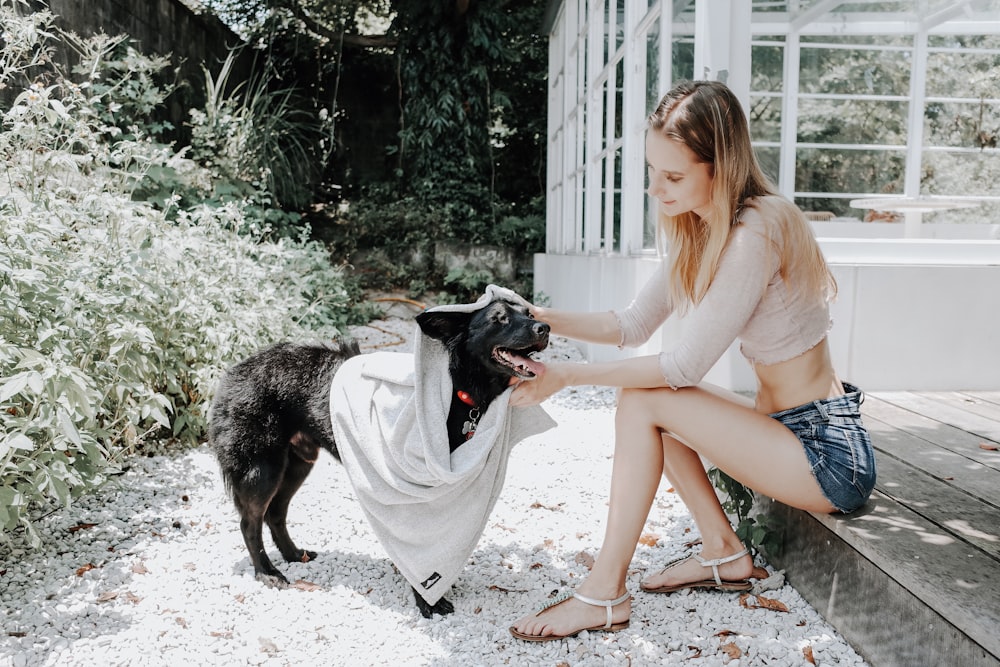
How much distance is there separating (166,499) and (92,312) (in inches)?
31.9

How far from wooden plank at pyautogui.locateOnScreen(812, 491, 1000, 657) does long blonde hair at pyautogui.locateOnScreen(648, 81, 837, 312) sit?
1.96 ft

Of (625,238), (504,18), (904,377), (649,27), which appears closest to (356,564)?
(904,377)

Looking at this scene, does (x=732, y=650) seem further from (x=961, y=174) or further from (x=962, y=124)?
(x=962, y=124)

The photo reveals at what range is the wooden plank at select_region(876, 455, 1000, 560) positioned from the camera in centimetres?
177

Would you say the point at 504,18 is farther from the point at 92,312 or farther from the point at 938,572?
the point at 938,572

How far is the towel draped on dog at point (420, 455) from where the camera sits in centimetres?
199

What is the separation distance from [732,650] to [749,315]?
857 mm

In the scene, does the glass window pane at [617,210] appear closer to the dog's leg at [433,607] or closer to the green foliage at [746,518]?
the green foliage at [746,518]

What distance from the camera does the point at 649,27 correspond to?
4086mm

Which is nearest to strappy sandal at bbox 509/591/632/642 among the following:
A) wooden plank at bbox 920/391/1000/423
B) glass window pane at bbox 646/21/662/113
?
wooden plank at bbox 920/391/1000/423

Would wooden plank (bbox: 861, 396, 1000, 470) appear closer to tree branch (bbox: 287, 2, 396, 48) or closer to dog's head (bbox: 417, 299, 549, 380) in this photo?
dog's head (bbox: 417, 299, 549, 380)

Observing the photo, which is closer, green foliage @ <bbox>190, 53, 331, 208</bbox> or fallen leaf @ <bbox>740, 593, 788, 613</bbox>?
fallen leaf @ <bbox>740, 593, 788, 613</bbox>

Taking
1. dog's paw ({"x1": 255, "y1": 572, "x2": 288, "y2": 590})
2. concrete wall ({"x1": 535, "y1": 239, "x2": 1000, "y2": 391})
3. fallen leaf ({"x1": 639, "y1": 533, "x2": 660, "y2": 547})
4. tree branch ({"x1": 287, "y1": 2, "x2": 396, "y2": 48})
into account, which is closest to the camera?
dog's paw ({"x1": 255, "y1": 572, "x2": 288, "y2": 590})

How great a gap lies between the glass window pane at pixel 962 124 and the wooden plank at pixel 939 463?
4.60 meters
